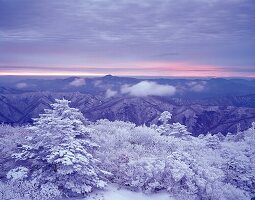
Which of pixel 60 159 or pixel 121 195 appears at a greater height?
pixel 60 159

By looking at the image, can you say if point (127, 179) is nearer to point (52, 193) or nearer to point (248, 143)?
point (52, 193)

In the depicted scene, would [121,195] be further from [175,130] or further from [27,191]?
[175,130]

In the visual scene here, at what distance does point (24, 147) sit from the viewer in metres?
24.9

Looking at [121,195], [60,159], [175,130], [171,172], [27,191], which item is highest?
[60,159]

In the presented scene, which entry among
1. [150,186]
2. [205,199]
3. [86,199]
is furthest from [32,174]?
[205,199]

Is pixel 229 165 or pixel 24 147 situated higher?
pixel 24 147

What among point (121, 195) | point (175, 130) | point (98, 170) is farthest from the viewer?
point (175, 130)

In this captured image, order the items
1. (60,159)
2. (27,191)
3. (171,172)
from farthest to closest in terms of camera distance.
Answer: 1. (171,172)
2. (60,159)
3. (27,191)

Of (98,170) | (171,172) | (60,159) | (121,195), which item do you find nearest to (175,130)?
(171,172)

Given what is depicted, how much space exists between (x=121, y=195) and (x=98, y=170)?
280 centimetres

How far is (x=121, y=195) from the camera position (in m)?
24.7

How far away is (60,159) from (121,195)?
20.2ft

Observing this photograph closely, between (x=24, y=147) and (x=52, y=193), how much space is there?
5.27 metres

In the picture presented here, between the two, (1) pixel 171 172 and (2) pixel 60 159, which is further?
(1) pixel 171 172
